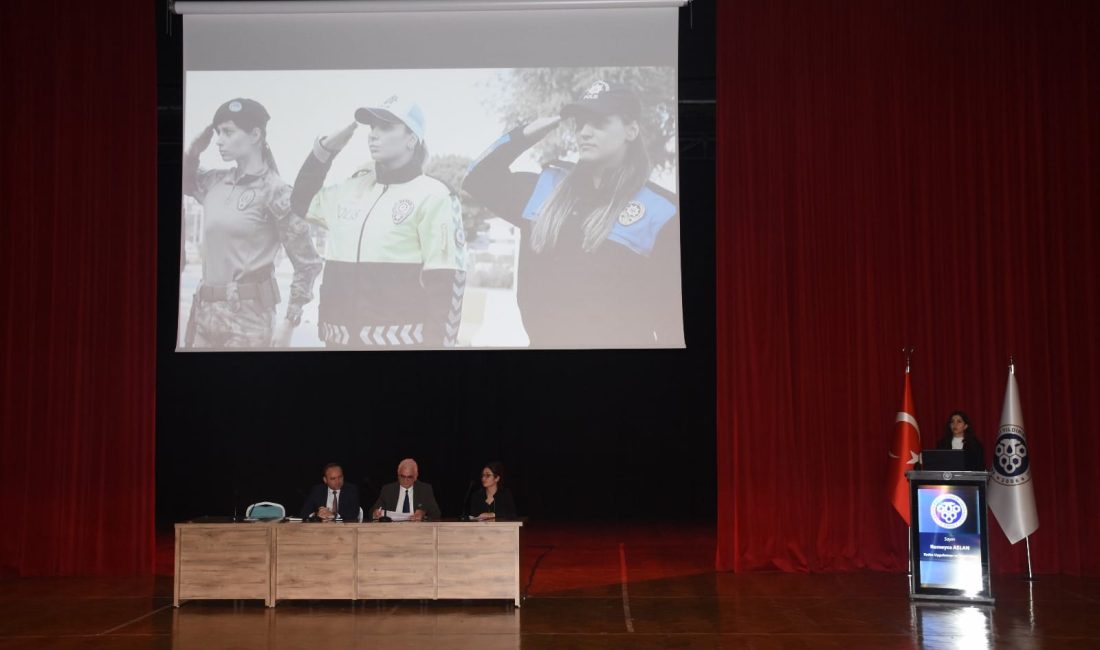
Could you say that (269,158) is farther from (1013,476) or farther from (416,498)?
(1013,476)

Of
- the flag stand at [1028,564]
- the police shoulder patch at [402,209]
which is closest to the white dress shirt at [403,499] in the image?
the police shoulder patch at [402,209]

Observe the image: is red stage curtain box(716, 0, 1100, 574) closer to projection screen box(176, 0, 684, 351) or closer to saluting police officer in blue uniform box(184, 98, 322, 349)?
projection screen box(176, 0, 684, 351)

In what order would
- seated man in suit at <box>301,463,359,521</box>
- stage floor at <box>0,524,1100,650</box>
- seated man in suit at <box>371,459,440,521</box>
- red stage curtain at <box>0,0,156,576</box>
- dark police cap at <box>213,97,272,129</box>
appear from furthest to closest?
red stage curtain at <box>0,0,156,576</box> → dark police cap at <box>213,97,272,129</box> → seated man in suit at <box>301,463,359,521</box> → seated man in suit at <box>371,459,440,521</box> → stage floor at <box>0,524,1100,650</box>

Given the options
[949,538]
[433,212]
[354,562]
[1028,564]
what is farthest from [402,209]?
[1028,564]

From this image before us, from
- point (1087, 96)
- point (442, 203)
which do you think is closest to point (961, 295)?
point (1087, 96)

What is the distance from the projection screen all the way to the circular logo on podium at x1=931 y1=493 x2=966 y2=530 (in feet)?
7.57

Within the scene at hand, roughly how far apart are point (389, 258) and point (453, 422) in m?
4.48

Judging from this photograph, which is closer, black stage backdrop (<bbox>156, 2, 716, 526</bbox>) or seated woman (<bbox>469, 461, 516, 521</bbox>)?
seated woman (<bbox>469, 461, 516, 521</bbox>)

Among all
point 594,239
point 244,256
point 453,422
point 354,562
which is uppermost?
point 594,239

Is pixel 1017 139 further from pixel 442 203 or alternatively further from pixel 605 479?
pixel 605 479

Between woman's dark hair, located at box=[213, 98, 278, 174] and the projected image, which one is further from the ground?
woman's dark hair, located at box=[213, 98, 278, 174]

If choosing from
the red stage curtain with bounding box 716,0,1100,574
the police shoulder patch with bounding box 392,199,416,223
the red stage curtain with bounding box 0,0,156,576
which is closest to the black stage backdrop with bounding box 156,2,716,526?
the red stage curtain with bounding box 0,0,156,576

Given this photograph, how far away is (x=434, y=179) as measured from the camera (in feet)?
27.6

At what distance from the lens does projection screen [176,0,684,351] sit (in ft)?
27.4
